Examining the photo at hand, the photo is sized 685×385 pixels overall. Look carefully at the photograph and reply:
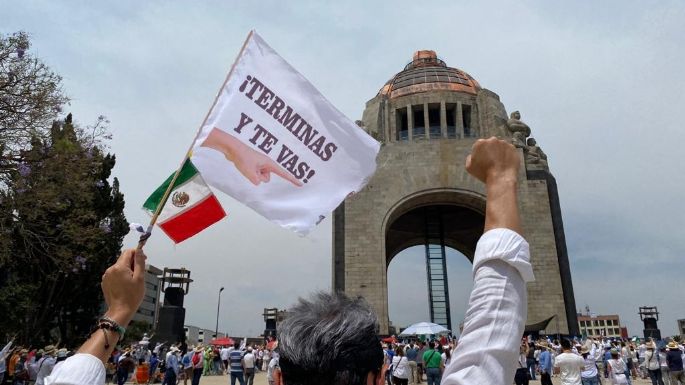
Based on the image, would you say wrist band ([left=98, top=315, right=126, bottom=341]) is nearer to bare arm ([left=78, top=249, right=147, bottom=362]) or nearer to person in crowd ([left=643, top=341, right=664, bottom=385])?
bare arm ([left=78, top=249, right=147, bottom=362])

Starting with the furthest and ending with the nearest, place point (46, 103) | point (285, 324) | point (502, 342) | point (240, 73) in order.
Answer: point (46, 103) < point (240, 73) < point (285, 324) < point (502, 342)

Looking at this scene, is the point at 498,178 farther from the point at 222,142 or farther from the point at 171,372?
the point at 171,372

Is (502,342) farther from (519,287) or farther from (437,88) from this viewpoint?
(437,88)

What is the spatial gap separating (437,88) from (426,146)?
4.46 metres

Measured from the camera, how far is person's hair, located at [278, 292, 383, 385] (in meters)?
1.28

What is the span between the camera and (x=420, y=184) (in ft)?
72.1

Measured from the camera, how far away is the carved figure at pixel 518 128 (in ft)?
76.4

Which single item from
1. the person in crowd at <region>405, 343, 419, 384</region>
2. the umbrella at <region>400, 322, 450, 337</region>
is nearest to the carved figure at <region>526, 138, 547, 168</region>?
the umbrella at <region>400, 322, 450, 337</region>

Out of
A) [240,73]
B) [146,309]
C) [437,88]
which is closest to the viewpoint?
[240,73]

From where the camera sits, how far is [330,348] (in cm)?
129

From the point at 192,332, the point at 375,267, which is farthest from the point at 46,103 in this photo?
the point at 192,332

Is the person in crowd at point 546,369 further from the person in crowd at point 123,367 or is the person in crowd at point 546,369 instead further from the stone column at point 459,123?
the stone column at point 459,123

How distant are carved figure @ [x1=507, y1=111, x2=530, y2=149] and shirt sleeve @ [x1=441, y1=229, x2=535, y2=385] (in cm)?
2343

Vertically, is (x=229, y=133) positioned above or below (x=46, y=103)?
below
